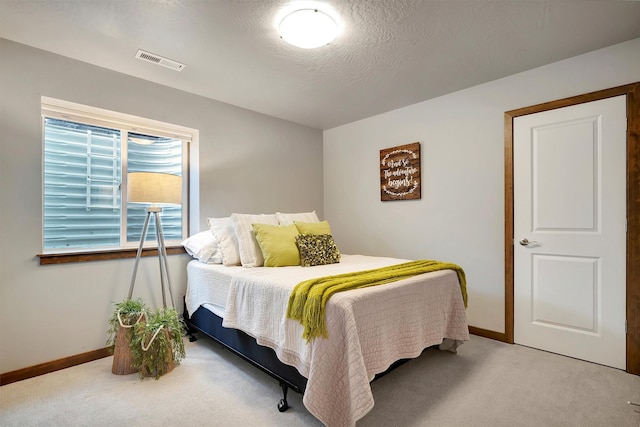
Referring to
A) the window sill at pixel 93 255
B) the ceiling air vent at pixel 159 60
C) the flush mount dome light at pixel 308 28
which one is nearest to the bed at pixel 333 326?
the window sill at pixel 93 255

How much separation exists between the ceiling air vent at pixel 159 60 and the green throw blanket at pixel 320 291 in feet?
6.67

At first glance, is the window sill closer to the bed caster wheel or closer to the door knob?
the bed caster wheel

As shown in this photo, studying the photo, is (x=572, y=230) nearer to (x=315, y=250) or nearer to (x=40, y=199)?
(x=315, y=250)

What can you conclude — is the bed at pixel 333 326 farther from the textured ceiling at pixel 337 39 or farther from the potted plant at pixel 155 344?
the textured ceiling at pixel 337 39

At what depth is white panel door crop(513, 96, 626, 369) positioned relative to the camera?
7.54 feet

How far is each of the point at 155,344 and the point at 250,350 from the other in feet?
2.23

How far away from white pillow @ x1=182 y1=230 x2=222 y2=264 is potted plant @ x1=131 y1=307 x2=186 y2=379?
61 cm

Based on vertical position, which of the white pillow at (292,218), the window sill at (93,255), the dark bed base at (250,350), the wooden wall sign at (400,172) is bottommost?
the dark bed base at (250,350)

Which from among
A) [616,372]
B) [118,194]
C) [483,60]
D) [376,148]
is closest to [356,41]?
[483,60]

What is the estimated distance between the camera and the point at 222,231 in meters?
2.80

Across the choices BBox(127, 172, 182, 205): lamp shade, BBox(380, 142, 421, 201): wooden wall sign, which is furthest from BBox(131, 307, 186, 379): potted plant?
BBox(380, 142, 421, 201): wooden wall sign

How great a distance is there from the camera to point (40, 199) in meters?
2.28

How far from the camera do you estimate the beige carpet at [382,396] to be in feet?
5.62

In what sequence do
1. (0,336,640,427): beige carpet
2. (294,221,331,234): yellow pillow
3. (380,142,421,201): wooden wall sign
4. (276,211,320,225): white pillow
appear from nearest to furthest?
(0,336,640,427): beige carpet, (294,221,331,234): yellow pillow, (276,211,320,225): white pillow, (380,142,421,201): wooden wall sign
